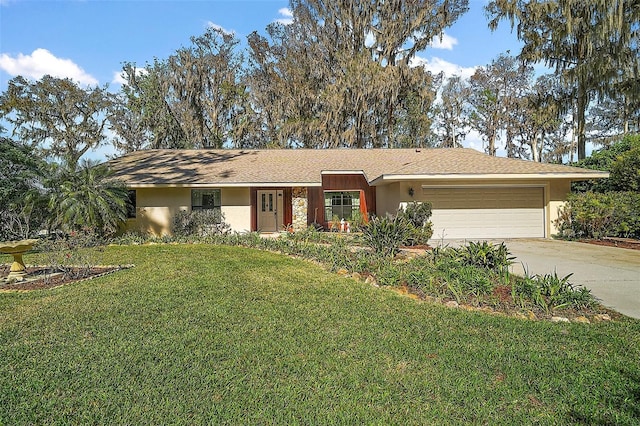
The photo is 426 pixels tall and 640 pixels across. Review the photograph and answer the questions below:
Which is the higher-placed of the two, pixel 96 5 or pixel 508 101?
pixel 508 101

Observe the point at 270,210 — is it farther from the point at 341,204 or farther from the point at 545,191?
the point at 545,191

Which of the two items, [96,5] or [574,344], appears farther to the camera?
[96,5]

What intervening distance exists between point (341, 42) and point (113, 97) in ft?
50.2

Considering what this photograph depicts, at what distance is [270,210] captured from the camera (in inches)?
605

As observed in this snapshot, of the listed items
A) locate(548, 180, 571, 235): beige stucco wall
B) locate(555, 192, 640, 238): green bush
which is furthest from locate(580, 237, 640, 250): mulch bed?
locate(548, 180, 571, 235): beige stucco wall

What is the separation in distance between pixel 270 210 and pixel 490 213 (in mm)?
8357

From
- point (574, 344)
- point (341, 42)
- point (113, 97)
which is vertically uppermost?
point (341, 42)

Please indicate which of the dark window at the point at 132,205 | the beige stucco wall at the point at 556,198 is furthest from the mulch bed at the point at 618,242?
the dark window at the point at 132,205

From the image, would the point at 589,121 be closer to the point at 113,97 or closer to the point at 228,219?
the point at 228,219

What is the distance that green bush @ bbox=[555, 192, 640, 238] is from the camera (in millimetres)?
11791

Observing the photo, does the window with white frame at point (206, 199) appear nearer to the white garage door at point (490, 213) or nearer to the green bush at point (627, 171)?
the white garage door at point (490, 213)

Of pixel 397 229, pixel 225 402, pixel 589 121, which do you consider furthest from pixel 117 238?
pixel 589 121

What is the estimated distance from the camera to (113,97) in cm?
2473

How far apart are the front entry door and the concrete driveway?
6904 mm
